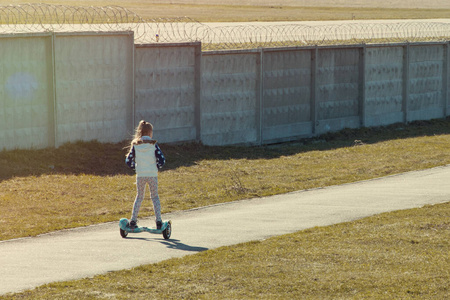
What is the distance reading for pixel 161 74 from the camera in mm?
17656

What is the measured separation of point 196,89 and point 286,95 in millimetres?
3340

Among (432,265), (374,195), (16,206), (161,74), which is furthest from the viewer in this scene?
(161,74)

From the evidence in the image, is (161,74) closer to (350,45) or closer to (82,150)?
(82,150)

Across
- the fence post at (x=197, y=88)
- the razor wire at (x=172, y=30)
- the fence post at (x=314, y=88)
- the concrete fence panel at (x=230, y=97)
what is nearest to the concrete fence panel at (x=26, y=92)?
the razor wire at (x=172, y=30)

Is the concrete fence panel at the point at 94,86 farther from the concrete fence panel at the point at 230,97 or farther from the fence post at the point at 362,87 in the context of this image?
the fence post at the point at 362,87

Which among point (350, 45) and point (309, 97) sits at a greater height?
point (350, 45)

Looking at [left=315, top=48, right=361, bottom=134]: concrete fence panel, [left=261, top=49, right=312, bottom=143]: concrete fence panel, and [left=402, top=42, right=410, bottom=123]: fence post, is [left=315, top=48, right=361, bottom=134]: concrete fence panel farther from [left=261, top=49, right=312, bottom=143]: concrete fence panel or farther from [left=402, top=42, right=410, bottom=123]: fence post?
[left=402, top=42, right=410, bottom=123]: fence post

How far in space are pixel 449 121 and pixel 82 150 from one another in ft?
47.5

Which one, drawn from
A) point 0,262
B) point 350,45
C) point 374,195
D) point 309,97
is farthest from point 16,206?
point 350,45

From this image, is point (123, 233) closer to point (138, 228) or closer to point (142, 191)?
point (138, 228)

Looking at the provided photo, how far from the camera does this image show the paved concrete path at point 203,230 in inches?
324

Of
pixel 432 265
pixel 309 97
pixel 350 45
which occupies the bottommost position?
pixel 432 265

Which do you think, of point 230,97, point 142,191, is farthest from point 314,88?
point 142,191

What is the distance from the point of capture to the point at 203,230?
33.5 ft
